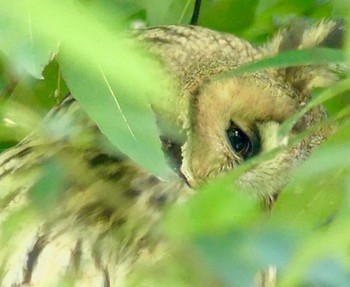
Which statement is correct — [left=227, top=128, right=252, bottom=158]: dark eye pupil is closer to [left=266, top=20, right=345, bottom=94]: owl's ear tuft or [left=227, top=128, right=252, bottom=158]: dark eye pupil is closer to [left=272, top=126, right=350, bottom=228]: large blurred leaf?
[left=266, top=20, right=345, bottom=94]: owl's ear tuft

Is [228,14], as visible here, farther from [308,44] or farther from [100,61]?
[100,61]

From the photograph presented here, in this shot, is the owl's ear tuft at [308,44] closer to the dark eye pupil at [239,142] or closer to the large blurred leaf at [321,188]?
the dark eye pupil at [239,142]

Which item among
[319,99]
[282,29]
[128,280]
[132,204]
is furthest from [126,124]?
[282,29]

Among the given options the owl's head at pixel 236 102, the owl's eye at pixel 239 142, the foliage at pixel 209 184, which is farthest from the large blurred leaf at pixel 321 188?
the owl's eye at pixel 239 142

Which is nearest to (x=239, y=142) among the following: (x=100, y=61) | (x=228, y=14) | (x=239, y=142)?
(x=239, y=142)

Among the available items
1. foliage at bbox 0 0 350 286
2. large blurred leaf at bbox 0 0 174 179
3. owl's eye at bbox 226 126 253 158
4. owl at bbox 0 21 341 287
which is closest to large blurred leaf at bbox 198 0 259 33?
owl at bbox 0 21 341 287

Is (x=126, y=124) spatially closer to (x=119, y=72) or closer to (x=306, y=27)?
(x=119, y=72)

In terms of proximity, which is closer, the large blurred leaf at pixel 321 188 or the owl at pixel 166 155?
the large blurred leaf at pixel 321 188
